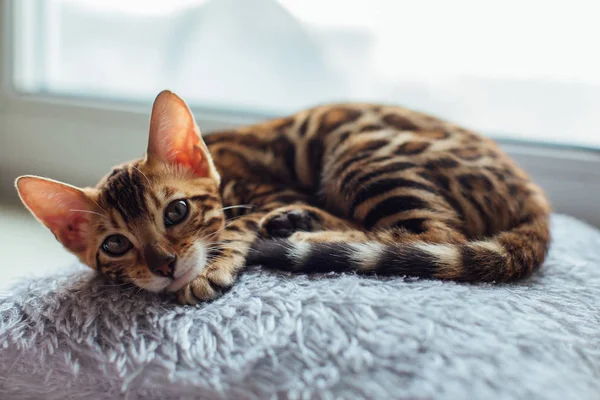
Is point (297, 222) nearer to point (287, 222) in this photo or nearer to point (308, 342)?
point (287, 222)

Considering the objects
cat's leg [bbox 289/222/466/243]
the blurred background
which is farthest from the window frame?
cat's leg [bbox 289/222/466/243]

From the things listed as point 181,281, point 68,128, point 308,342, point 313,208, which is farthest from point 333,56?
point 308,342

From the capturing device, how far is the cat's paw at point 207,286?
93cm

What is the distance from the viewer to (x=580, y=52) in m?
1.50

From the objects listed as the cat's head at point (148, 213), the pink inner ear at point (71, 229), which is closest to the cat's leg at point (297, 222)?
the cat's head at point (148, 213)

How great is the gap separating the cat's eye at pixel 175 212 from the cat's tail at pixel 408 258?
16 cm

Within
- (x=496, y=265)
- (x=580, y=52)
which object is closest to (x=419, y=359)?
(x=496, y=265)

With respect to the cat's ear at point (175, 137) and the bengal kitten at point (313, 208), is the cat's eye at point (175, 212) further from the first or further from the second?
the cat's ear at point (175, 137)

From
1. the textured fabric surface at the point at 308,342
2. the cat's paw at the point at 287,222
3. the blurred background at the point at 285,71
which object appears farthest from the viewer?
the blurred background at the point at 285,71

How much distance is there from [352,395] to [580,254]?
84 centimetres

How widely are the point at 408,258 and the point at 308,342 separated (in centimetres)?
28

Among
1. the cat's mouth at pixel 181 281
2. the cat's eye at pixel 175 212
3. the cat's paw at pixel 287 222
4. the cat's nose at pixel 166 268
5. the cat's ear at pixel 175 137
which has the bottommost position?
the cat's mouth at pixel 181 281

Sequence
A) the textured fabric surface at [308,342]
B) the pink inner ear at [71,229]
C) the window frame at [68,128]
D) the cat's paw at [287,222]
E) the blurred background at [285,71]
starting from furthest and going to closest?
the window frame at [68,128] → the blurred background at [285,71] → the cat's paw at [287,222] → the pink inner ear at [71,229] → the textured fabric surface at [308,342]

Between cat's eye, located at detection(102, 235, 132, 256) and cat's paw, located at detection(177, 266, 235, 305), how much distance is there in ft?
0.46
